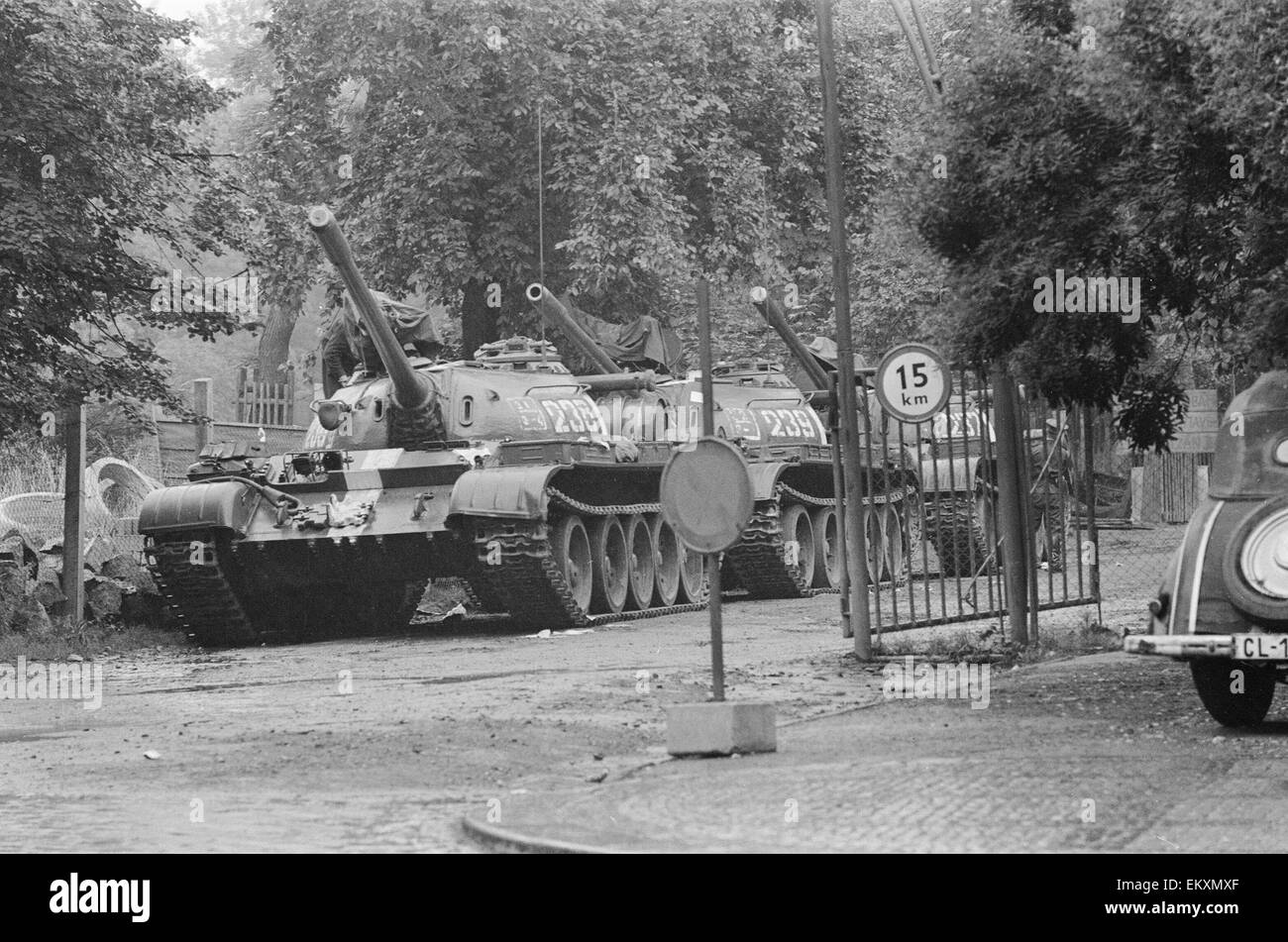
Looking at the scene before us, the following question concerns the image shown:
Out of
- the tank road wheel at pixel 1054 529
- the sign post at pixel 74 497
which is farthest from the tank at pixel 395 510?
the tank road wheel at pixel 1054 529

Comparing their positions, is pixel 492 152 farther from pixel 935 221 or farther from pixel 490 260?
pixel 935 221

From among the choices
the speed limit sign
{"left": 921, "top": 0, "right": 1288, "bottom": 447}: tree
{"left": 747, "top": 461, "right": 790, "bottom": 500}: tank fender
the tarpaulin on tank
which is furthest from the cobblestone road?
the tarpaulin on tank

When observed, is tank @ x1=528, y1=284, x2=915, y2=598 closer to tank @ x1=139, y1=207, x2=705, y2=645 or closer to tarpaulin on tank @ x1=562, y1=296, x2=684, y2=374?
tarpaulin on tank @ x1=562, y1=296, x2=684, y2=374

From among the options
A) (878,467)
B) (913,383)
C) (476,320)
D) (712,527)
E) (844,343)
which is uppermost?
(476,320)

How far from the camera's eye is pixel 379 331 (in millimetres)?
21734

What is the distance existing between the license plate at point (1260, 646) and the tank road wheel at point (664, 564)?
1485cm

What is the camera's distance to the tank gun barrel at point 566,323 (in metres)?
25.2

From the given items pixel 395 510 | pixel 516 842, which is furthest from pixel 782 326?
pixel 516 842

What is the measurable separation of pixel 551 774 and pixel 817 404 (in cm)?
2215

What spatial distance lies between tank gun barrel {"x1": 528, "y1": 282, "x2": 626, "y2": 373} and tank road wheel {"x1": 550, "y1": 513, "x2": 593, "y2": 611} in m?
3.19

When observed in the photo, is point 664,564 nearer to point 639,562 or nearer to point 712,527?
point 639,562

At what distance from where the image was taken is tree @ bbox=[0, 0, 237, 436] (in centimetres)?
1969

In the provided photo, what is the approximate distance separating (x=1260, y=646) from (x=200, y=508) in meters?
12.9

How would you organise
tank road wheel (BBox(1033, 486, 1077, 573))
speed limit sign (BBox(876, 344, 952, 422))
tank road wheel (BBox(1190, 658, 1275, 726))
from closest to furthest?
tank road wheel (BBox(1190, 658, 1275, 726)) → speed limit sign (BBox(876, 344, 952, 422)) → tank road wheel (BBox(1033, 486, 1077, 573))
